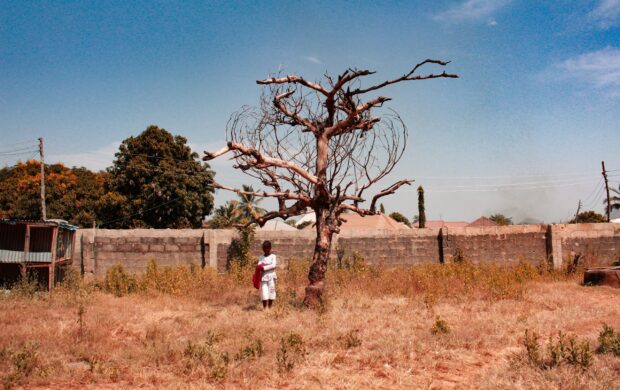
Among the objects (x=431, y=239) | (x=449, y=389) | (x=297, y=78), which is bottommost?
(x=449, y=389)

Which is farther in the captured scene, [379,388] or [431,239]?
[431,239]

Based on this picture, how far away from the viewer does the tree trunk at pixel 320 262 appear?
29.3ft

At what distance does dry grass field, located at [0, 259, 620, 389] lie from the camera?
4.95 meters

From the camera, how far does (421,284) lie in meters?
10.9

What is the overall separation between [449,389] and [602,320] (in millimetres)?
4613

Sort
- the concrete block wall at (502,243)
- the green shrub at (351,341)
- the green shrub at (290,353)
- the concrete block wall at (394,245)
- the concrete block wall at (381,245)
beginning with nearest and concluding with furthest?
the green shrub at (290,353)
the green shrub at (351,341)
the concrete block wall at (381,245)
the concrete block wall at (394,245)
the concrete block wall at (502,243)

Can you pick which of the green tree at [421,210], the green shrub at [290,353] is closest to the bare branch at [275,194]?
the green shrub at [290,353]

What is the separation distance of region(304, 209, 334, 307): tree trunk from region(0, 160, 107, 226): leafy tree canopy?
1043 inches

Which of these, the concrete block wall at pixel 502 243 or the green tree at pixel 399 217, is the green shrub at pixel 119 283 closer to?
the concrete block wall at pixel 502 243

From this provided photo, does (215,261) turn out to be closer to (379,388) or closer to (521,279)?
(521,279)

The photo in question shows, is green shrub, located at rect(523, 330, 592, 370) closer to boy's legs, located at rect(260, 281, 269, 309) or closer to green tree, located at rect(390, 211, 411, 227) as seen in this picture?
boy's legs, located at rect(260, 281, 269, 309)

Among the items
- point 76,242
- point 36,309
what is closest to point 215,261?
point 76,242

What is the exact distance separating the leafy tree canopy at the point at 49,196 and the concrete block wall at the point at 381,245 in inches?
792

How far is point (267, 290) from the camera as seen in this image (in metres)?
9.09
